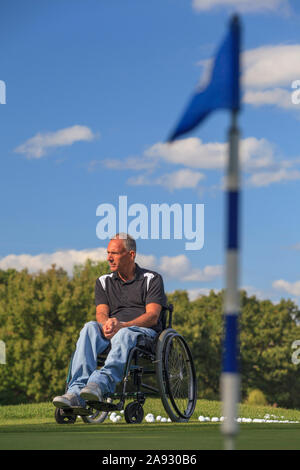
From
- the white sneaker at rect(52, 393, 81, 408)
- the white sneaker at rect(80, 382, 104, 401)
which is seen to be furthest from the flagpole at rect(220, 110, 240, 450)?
the white sneaker at rect(52, 393, 81, 408)

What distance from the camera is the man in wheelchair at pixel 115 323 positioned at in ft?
21.4

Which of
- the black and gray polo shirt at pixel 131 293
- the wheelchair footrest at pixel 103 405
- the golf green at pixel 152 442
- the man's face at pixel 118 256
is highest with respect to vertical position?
the man's face at pixel 118 256

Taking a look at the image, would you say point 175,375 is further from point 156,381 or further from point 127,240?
point 127,240

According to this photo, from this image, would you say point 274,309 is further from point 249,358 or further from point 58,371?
point 58,371

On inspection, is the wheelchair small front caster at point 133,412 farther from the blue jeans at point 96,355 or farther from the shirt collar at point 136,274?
the shirt collar at point 136,274

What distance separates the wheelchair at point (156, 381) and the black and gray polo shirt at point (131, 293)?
0.82ft

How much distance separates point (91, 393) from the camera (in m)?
6.21

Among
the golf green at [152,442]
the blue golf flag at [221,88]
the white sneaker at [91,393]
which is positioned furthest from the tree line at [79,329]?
the blue golf flag at [221,88]

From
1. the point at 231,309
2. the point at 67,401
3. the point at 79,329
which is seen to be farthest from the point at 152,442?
the point at 79,329

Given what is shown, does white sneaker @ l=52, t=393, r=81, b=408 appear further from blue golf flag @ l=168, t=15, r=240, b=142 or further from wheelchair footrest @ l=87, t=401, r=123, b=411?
blue golf flag @ l=168, t=15, r=240, b=142

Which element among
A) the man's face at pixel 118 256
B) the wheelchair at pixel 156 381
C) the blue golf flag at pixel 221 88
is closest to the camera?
the blue golf flag at pixel 221 88

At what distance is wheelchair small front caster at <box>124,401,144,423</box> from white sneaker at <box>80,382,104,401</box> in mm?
798
